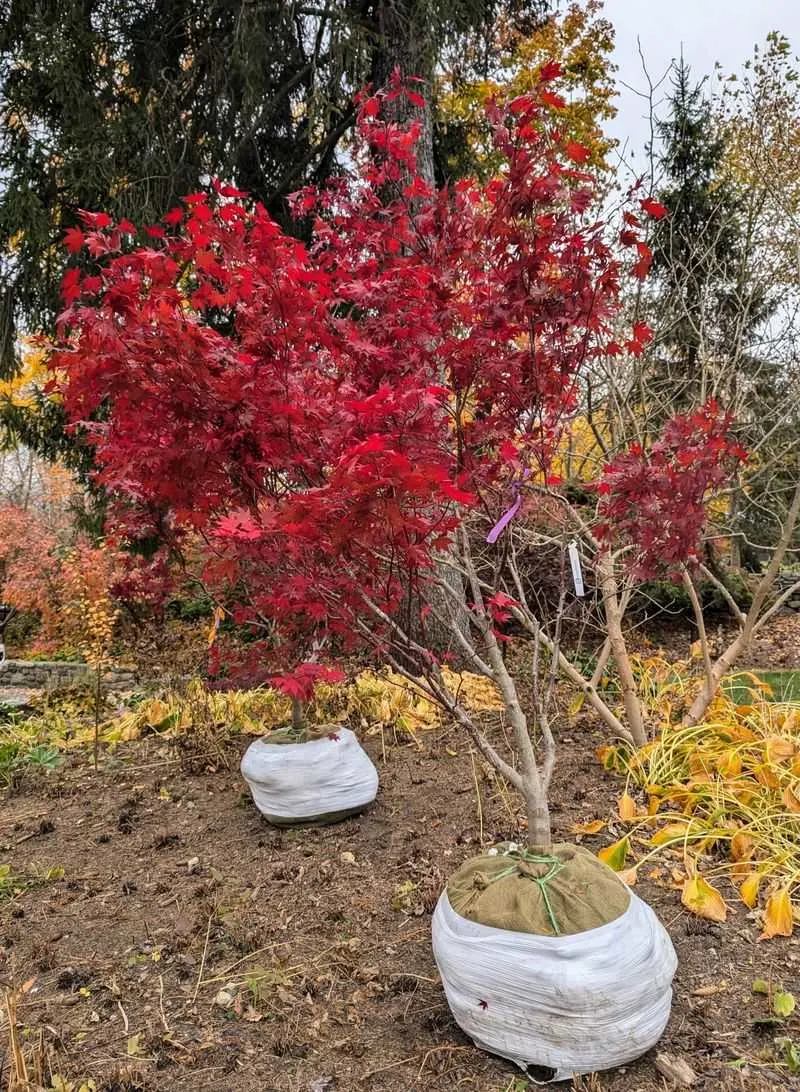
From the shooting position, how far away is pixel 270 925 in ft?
8.70

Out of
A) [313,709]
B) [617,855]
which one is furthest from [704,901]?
[313,709]

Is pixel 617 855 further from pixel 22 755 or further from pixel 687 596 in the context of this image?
pixel 687 596

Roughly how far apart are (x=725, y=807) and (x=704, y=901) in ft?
2.14

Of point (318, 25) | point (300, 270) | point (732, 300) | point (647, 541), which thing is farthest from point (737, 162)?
point (300, 270)

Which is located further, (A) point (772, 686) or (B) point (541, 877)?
(A) point (772, 686)

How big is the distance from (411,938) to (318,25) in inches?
255

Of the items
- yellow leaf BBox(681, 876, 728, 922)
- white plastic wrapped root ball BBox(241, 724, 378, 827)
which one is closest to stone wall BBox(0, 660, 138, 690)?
white plastic wrapped root ball BBox(241, 724, 378, 827)

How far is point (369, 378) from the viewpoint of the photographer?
7.87 ft

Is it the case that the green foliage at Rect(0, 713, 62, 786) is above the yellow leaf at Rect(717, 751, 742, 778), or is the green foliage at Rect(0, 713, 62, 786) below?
below

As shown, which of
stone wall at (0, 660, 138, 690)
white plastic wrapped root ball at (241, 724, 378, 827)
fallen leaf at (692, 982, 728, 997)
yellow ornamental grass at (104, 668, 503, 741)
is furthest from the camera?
stone wall at (0, 660, 138, 690)

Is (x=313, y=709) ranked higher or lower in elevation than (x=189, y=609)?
higher

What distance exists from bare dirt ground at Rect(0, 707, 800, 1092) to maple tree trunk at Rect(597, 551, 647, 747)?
0.94 feet

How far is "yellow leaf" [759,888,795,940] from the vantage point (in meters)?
2.33

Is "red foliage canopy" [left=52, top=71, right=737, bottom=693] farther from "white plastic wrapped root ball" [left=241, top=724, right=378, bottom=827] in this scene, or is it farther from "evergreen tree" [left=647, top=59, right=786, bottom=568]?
"evergreen tree" [left=647, top=59, right=786, bottom=568]
